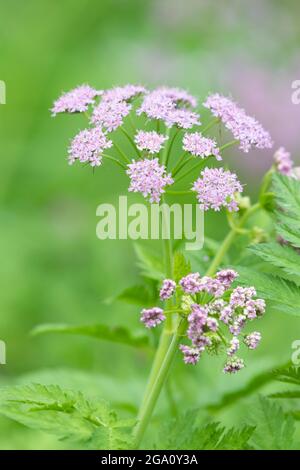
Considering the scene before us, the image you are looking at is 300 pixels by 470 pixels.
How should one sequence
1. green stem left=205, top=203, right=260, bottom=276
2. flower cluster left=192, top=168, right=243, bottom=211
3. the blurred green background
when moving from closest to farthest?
flower cluster left=192, top=168, right=243, bottom=211, green stem left=205, top=203, right=260, bottom=276, the blurred green background

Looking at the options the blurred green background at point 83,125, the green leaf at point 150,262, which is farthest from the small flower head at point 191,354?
the blurred green background at point 83,125

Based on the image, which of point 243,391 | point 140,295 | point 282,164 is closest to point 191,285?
point 282,164

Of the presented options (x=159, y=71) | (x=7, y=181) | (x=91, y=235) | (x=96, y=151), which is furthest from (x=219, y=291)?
(x=159, y=71)

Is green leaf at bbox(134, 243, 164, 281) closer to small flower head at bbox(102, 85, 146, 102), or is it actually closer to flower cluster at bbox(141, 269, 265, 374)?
small flower head at bbox(102, 85, 146, 102)

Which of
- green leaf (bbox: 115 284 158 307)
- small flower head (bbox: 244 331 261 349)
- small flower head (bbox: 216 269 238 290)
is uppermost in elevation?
small flower head (bbox: 216 269 238 290)

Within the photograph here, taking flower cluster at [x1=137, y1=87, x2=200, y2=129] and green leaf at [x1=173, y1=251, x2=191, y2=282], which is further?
flower cluster at [x1=137, y1=87, x2=200, y2=129]

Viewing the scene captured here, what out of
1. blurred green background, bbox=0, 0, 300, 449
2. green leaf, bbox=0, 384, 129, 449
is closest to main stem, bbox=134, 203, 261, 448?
green leaf, bbox=0, 384, 129, 449
